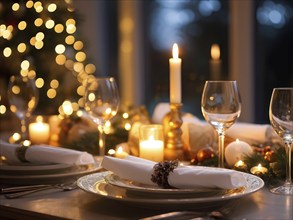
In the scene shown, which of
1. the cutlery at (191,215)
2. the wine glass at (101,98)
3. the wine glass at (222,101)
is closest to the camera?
the cutlery at (191,215)

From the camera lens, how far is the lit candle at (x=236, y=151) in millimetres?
1233

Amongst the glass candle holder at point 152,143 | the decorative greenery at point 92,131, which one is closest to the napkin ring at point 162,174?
the glass candle holder at point 152,143

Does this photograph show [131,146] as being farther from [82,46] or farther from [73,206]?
[82,46]

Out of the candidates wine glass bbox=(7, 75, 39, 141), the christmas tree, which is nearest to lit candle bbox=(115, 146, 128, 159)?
wine glass bbox=(7, 75, 39, 141)

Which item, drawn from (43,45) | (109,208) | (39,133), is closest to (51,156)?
(109,208)

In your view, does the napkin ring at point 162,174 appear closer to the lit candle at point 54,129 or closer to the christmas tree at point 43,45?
the lit candle at point 54,129

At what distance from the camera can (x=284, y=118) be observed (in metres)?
1.03

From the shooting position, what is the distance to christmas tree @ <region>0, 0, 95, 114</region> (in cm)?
334

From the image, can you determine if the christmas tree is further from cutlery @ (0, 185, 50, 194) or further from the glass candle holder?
cutlery @ (0, 185, 50, 194)

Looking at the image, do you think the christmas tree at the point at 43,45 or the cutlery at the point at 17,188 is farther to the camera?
the christmas tree at the point at 43,45

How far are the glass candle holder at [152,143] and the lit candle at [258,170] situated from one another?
0.90 feet

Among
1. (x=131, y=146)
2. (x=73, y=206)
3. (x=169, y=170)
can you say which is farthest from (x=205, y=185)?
(x=131, y=146)

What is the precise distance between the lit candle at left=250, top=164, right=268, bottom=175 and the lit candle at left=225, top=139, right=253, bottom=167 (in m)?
0.09

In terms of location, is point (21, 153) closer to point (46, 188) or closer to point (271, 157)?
point (46, 188)
